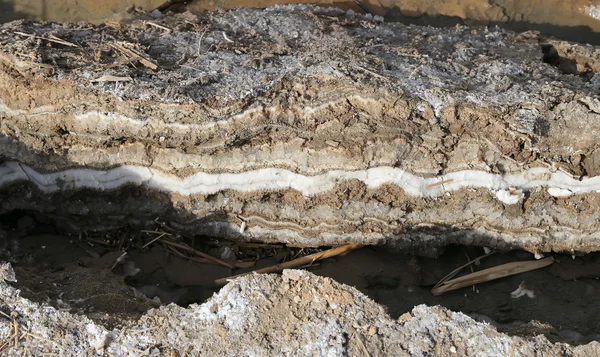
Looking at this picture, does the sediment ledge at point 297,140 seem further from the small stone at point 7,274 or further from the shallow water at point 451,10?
the shallow water at point 451,10

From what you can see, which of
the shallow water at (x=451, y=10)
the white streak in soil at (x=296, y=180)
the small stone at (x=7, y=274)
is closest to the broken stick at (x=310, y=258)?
the white streak in soil at (x=296, y=180)

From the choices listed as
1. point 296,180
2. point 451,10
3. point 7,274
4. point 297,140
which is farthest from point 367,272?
point 451,10

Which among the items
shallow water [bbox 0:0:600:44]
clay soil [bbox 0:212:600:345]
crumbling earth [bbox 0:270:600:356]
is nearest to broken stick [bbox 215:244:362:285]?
clay soil [bbox 0:212:600:345]

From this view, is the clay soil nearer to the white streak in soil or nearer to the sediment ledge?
the sediment ledge

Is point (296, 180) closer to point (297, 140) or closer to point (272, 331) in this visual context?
point (297, 140)

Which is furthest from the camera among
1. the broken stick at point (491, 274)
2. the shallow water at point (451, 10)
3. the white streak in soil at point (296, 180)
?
the shallow water at point (451, 10)

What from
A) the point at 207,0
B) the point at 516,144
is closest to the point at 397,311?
the point at 516,144
